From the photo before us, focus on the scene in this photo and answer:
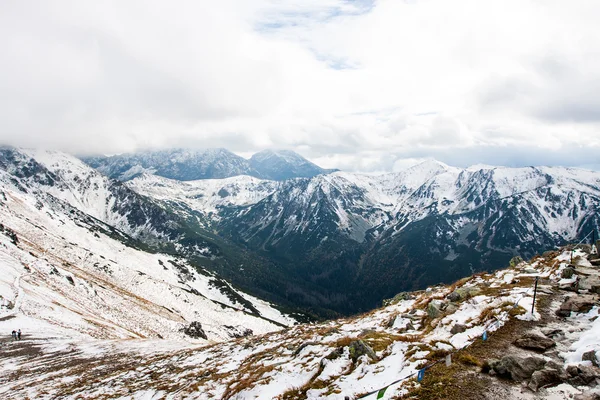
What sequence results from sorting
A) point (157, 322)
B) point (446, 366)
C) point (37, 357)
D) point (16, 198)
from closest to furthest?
point (446, 366), point (37, 357), point (157, 322), point (16, 198)

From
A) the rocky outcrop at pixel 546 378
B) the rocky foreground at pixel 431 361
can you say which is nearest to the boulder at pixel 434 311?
the rocky foreground at pixel 431 361

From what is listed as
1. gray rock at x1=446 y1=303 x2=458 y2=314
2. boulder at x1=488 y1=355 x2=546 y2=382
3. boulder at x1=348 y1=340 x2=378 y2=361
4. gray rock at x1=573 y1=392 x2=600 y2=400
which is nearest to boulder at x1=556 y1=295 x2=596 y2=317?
gray rock at x1=446 y1=303 x2=458 y2=314

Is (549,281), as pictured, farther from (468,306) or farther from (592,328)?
(592,328)

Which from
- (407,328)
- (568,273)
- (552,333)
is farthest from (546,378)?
(568,273)

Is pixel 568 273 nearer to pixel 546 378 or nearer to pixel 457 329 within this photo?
pixel 457 329

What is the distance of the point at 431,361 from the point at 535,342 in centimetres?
452

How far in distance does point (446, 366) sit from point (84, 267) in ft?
483

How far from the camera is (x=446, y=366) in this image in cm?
1242

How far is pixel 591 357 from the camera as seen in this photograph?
35.3ft

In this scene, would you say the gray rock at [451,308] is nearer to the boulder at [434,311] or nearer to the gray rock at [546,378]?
the boulder at [434,311]

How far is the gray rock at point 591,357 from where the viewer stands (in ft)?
34.6

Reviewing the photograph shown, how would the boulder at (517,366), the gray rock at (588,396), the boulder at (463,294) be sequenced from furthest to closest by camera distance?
the boulder at (463,294), the boulder at (517,366), the gray rock at (588,396)

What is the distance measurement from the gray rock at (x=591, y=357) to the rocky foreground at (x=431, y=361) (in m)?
0.04

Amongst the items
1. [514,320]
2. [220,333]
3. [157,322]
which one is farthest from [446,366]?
[220,333]
